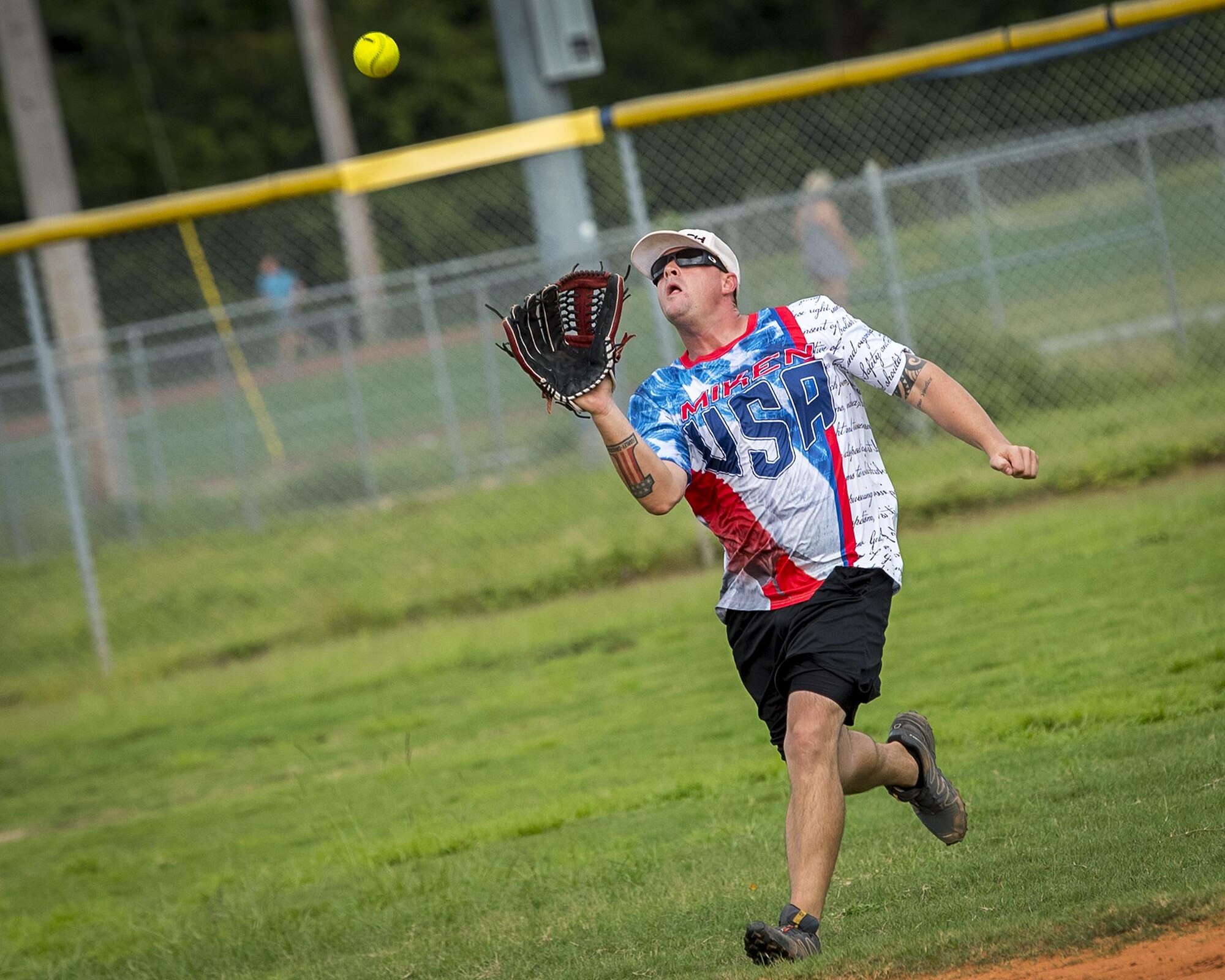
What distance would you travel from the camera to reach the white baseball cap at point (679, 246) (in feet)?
14.7

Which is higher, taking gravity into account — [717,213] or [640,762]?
[717,213]

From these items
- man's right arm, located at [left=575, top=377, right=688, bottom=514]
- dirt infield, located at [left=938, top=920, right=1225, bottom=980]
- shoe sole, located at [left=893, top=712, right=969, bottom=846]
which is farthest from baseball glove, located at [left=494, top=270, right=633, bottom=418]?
dirt infield, located at [left=938, top=920, right=1225, bottom=980]

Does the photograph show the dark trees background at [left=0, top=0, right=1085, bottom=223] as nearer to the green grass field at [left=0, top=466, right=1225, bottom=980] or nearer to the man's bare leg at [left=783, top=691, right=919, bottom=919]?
the green grass field at [left=0, top=466, right=1225, bottom=980]

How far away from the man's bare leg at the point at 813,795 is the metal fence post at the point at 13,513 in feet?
43.3

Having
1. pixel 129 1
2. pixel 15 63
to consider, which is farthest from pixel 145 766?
pixel 129 1

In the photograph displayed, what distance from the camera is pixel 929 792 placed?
4.62 meters

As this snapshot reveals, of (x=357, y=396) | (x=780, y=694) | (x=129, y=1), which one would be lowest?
(x=780, y=694)

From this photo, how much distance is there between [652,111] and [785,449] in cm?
590

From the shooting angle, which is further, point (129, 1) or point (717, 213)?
point (129, 1)

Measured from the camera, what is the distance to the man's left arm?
13.9ft

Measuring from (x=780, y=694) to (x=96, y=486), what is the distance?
594 inches

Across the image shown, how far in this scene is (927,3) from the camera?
40.2 m

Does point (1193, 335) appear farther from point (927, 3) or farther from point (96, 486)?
point (927, 3)

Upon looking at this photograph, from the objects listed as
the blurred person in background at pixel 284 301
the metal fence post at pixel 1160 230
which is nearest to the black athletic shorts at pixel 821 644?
the blurred person in background at pixel 284 301
